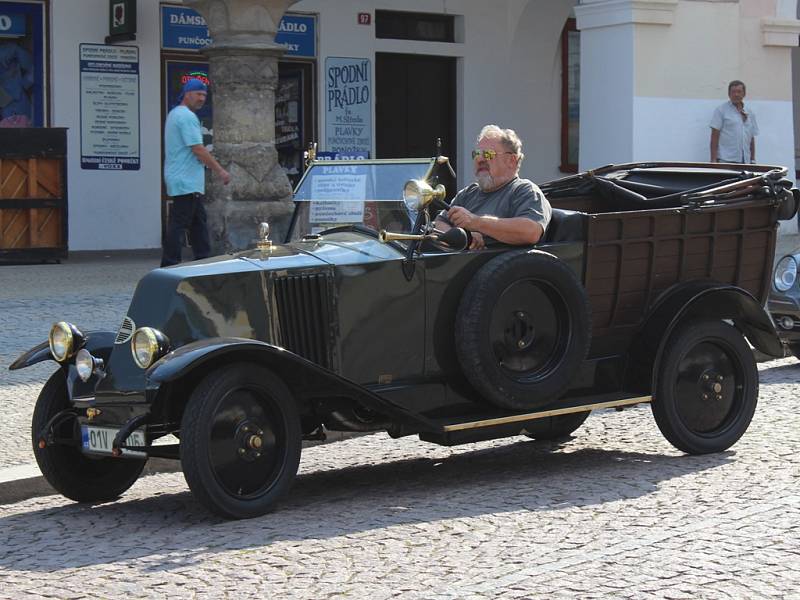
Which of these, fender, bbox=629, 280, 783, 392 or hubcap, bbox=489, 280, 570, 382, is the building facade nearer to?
fender, bbox=629, 280, 783, 392

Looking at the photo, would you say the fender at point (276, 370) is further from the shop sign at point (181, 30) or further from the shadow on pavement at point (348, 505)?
the shop sign at point (181, 30)

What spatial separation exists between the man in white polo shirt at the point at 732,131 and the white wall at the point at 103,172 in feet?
21.7

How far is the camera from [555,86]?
2233cm

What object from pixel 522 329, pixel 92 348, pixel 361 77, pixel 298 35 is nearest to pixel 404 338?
pixel 522 329

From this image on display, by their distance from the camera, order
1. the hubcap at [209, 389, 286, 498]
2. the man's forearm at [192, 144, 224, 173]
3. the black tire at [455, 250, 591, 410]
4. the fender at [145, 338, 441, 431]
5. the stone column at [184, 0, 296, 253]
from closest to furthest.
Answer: the fender at [145, 338, 441, 431] → the hubcap at [209, 389, 286, 498] → the black tire at [455, 250, 591, 410] → the man's forearm at [192, 144, 224, 173] → the stone column at [184, 0, 296, 253]

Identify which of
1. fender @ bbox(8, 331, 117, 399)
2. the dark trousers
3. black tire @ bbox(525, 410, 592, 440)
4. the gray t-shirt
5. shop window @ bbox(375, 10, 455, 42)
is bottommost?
black tire @ bbox(525, 410, 592, 440)

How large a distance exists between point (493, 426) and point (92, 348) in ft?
5.81

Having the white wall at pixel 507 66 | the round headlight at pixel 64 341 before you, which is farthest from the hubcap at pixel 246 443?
the white wall at pixel 507 66

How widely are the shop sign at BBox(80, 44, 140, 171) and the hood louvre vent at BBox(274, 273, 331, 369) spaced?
12.4 m

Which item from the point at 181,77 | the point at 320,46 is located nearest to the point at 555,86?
the point at 320,46

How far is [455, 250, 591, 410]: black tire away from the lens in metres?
6.76

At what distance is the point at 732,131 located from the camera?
17938 millimetres

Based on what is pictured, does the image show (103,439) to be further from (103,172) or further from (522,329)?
(103,172)

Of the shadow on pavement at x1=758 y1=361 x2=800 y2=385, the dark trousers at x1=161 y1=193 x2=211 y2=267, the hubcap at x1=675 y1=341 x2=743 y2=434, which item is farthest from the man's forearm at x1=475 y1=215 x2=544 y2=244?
the dark trousers at x1=161 y1=193 x2=211 y2=267
